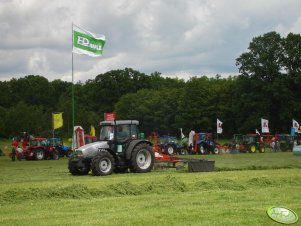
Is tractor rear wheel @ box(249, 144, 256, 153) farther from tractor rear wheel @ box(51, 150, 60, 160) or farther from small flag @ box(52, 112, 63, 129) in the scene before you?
tractor rear wheel @ box(51, 150, 60, 160)

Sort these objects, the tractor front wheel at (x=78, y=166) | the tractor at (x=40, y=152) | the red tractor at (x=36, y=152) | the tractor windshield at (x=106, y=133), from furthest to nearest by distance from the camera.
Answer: the tractor at (x=40, y=152), the red tractor at (x=36, y=152), the tractor windshield at (x=106, y=133), the tractor front wheel at (x=78, y=166)

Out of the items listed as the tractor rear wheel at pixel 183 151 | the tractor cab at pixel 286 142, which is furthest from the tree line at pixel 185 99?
the tractor rear wheel at pixel 183 151

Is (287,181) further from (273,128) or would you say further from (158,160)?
(273,128)

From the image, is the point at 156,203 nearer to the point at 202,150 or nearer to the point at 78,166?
the point at 78,166

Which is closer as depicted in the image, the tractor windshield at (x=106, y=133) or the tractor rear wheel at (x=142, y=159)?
the tractor rear wheel at (x=142, y=159)

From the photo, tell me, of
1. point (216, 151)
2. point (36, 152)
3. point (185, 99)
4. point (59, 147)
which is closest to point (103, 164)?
point (36, 152)

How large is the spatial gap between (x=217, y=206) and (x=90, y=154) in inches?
410

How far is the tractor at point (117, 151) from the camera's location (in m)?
20.4

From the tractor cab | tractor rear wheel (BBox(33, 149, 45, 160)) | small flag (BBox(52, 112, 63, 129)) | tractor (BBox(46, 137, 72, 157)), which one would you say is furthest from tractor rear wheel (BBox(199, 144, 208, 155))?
tractor rear wheel (BBox(33, 149, 45, 160))

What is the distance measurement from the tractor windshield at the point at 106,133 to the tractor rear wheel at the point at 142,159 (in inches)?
40.7

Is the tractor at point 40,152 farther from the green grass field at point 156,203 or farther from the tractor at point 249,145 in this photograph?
the green grass field at point 156,203

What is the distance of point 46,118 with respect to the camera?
72.4 metres

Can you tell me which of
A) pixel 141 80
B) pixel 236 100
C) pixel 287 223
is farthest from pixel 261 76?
pixel 287 223

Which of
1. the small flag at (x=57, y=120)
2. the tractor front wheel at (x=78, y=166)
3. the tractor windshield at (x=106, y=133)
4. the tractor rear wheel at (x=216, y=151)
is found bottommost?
the tractor front wheel at (x=78, y=166)
